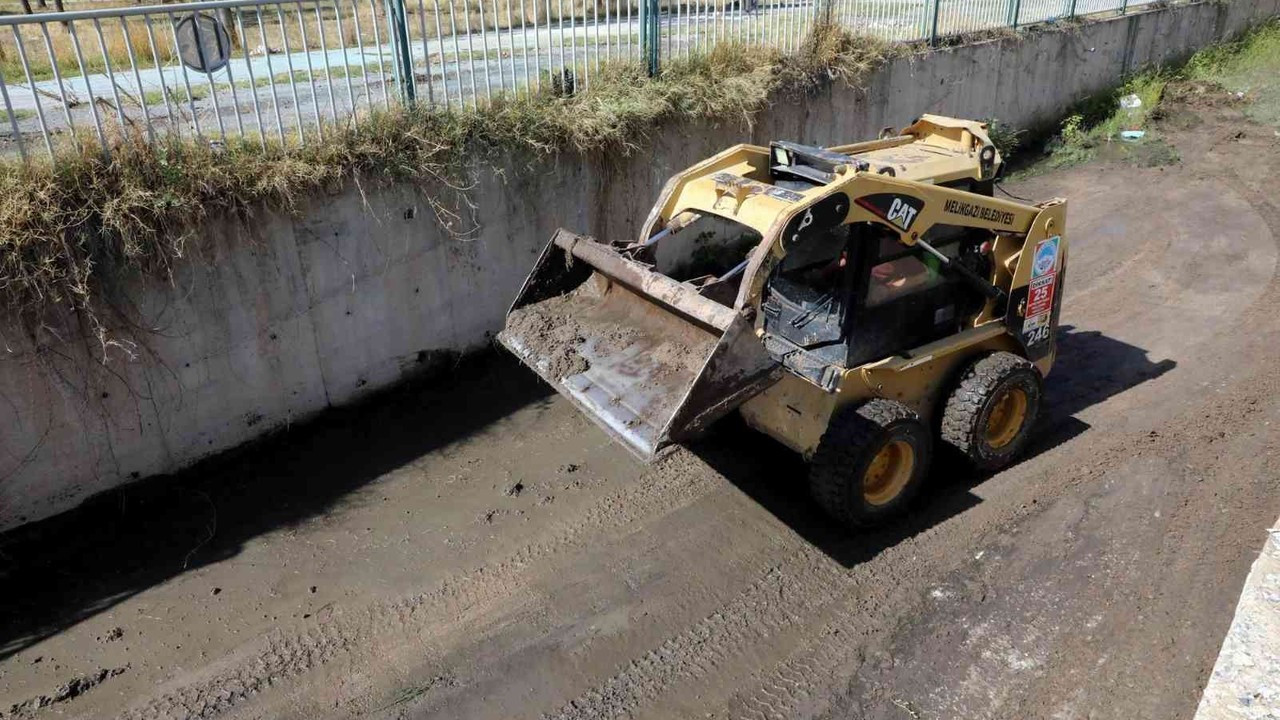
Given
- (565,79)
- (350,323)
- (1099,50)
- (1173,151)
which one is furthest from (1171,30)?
(350,323)

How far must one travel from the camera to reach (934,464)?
19.0 ft

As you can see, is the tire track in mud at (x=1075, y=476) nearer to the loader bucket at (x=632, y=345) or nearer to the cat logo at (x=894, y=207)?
the loader bucket at (x=632, y=345)

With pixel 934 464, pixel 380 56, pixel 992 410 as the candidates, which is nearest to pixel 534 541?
pixel 934 464

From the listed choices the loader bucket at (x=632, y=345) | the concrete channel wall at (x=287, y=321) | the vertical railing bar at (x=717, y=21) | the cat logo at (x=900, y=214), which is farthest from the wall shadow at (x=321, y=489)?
the vertical railing bar at (x=717, y=21)

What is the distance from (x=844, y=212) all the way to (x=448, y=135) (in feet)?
11.7

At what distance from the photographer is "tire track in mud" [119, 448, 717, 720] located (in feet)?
14.0

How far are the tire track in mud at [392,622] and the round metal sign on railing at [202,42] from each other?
374 centimetres

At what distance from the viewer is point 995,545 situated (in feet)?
16.5

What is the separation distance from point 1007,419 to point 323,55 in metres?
5.56

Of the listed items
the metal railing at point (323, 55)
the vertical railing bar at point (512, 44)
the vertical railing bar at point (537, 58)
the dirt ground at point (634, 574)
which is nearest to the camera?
the dirt ground at point (634, 574)

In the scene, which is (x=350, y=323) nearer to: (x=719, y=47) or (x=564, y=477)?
(x=564, y=477)

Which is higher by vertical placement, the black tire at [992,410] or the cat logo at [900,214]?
the cat logo at [900,214]

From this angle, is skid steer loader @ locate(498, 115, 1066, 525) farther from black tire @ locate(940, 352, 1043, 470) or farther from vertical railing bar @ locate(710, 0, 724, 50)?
vertical railing bar @ locate(710, 0, 724, 50)

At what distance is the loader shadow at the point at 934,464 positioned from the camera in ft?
17.0
